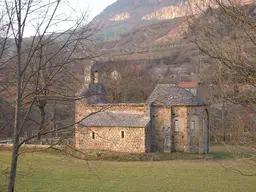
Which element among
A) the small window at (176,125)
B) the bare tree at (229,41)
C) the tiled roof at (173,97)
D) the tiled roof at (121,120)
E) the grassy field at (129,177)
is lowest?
the grassy field at (129,177)

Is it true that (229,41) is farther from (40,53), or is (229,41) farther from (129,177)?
(129,177)

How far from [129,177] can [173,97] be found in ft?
33.1

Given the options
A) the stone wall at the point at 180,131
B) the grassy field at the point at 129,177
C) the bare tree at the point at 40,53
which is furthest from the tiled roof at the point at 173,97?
the bare tree at the point at 40,53

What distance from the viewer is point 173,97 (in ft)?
91.8

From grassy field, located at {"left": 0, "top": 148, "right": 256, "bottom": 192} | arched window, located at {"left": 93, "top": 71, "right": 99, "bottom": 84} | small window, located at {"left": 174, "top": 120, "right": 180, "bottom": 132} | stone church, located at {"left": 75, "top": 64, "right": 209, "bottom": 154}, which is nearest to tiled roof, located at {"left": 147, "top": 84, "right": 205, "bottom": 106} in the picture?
stone church, located at {"left": 75, "top": 64, "right": 209, "bottom": 154}

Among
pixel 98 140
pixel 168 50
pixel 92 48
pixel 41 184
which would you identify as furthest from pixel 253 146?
pixel 168 50

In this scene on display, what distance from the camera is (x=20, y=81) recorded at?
7.19m

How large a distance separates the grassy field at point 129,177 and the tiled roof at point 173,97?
4940 mm

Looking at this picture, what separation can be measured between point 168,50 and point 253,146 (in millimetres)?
94142

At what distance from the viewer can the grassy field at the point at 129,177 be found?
16.6m

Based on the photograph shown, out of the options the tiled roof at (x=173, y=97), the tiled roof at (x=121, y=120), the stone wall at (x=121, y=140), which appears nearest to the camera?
the stone wall at (x=121, y=140)

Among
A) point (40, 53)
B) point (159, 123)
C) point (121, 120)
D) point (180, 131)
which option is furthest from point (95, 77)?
point (40, 53)

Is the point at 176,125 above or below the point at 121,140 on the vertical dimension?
above

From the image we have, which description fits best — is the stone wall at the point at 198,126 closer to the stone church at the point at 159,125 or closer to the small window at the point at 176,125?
the stone church at the point at 159,125
